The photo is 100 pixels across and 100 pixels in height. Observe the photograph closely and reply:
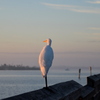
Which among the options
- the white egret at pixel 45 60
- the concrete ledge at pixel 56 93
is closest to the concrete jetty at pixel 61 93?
the concrete ledge at pixel 56 93

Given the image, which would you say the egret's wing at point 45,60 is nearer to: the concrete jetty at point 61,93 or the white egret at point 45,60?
the white egret at point 45,60

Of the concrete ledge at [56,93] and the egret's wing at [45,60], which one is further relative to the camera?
the egret's wing at [45,60]

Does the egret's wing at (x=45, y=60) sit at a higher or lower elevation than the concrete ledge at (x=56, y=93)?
higher

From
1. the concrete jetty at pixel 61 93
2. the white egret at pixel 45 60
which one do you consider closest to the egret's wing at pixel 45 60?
the white egret at pixel 45 60

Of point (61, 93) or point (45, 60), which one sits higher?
point (45, 60)

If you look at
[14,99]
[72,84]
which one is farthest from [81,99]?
[14,99]

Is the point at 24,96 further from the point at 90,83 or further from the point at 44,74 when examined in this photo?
the point at 90,83

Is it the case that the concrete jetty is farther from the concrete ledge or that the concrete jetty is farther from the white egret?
the white egret

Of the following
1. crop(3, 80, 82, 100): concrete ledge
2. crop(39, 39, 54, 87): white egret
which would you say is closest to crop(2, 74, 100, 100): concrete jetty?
crop(3, 80, 82, 100): concrete ledge

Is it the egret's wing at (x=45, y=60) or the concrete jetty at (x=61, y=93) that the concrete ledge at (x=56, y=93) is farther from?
the egret's wing at (x=45, y=60)

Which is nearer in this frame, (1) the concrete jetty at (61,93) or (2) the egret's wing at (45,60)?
(1) the concrete jetty at (61,93)

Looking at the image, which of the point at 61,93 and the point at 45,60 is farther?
the point at 45,60

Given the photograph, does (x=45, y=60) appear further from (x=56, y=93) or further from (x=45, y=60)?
(x=56, y=93)

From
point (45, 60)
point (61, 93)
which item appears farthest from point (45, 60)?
point (61, 93)
